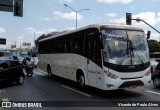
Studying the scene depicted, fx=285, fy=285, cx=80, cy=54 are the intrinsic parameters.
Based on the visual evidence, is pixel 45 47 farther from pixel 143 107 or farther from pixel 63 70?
pixel 143 107

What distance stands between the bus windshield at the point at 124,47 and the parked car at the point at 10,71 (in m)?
6.72

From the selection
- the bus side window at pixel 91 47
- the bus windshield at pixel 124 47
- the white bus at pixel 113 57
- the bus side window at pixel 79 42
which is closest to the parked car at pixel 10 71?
the bus side window at pixel 79 42

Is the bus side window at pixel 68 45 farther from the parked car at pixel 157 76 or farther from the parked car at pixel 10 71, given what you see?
the parked car at pixel 157 76

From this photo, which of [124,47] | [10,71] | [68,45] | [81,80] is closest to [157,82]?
[81,80]

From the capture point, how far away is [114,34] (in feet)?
39.6

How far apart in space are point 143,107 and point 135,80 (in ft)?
7.64

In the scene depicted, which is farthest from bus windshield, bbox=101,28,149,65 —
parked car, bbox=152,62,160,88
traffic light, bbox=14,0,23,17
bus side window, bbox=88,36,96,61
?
traffic light, bbox=14,0,23,17

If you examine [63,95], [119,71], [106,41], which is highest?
[106,41]

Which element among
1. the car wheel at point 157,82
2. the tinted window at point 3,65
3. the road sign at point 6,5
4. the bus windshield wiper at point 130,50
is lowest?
the car wheel at point 157,82

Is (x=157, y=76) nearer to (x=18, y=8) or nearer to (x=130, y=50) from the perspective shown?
(x=130, y=50)

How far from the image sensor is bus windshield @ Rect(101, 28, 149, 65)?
11.7 metres

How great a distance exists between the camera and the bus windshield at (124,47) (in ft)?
38.2

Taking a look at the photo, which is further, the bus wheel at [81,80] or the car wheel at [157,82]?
the car wheel at [157,82]

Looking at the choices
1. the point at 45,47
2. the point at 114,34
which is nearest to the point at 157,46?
the point at 45,47
